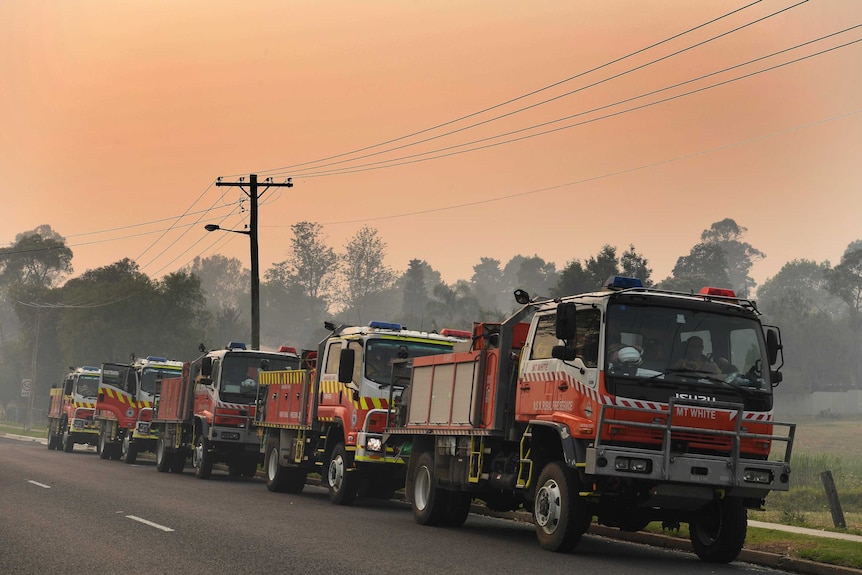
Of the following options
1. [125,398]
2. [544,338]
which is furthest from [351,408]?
[125,398]

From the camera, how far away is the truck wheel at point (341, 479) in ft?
67.8

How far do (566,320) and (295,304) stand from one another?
173m

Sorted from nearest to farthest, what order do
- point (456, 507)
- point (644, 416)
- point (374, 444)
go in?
Answer: point (644, 416), point (456, 507), point (374, 444)

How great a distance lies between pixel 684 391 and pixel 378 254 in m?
160

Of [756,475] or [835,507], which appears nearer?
[756,475]

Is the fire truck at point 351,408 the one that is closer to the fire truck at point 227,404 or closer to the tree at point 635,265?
the fire truck at point 227,404

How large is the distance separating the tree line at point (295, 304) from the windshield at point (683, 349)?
2134 centimetres

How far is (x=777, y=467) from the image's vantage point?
1333 centimetres

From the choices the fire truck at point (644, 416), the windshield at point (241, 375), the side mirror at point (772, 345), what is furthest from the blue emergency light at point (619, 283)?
the windshield at point (241, 375)

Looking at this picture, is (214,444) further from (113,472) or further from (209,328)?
(209,328)

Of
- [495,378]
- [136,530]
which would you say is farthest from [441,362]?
[136,530]

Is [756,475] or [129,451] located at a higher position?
[756,475]

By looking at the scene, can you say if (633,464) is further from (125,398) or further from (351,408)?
(125,398)

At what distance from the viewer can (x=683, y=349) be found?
529 inches
